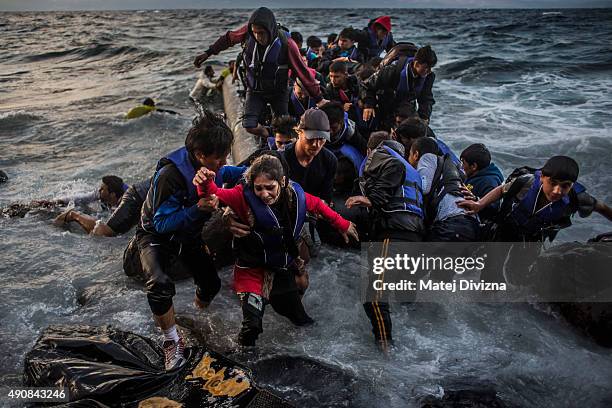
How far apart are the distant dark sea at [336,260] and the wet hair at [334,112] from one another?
1.60 m

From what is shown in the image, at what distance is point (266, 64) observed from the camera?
566cm

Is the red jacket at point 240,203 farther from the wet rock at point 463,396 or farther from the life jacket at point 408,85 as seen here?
the life jacket at point 408,85

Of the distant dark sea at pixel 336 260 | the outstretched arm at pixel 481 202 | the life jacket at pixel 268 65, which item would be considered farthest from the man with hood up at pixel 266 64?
the outstretched arm at pixel 481 202

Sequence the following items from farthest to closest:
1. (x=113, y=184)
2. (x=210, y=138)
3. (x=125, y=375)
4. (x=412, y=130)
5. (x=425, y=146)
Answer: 1. (x=113, y=184)
2. (x=412, y=130)
3. (x=425, y=146)
4. (x=210, y=138)
5. (x=125, y=375)

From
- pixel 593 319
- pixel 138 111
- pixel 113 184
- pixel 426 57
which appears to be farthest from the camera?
pixel 138 111

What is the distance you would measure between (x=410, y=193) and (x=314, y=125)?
3.30ft

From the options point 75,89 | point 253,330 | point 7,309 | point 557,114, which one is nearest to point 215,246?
point 253,330

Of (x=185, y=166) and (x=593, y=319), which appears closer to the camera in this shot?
(x=185, y=166)

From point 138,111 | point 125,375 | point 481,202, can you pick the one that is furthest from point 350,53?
point 125,375

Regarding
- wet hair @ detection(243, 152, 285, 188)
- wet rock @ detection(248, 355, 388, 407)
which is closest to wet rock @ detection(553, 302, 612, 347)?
wet rock @ detection(248, 355, 388, 407)

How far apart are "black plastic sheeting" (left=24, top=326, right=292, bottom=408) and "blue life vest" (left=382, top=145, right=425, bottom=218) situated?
1.83 meters

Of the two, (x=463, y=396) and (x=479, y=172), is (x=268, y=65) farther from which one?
(x=463, y=396)

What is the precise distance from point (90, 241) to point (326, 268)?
305 centimetres

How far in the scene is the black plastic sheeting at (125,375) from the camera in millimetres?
2670
